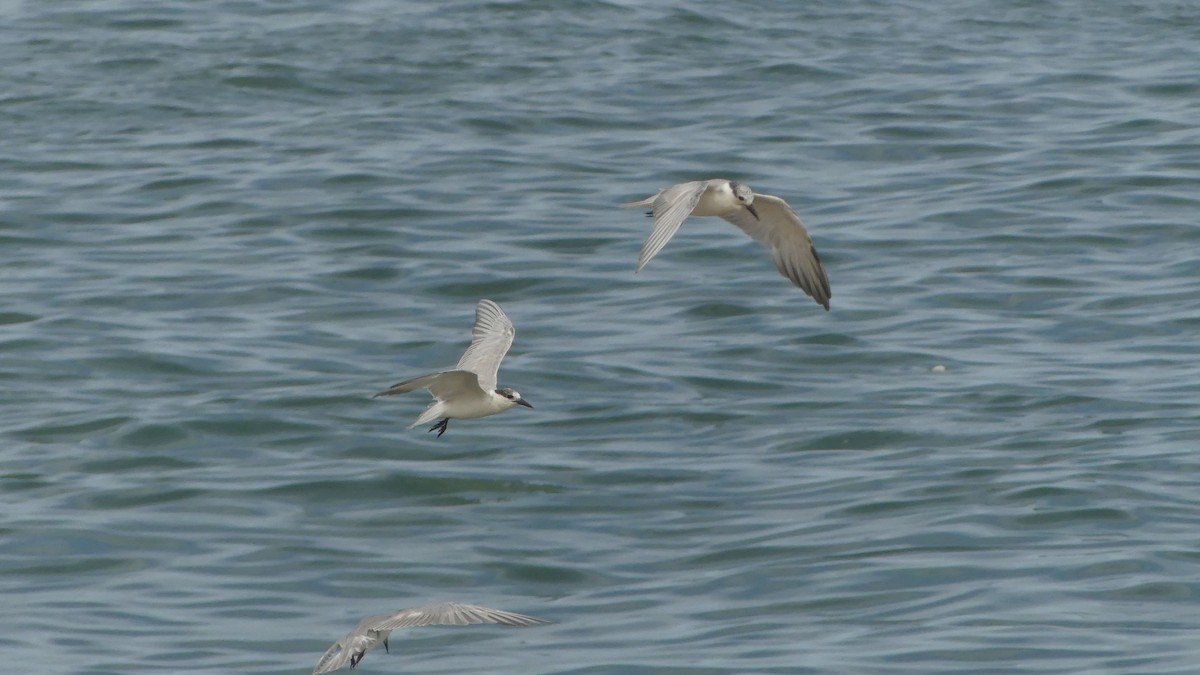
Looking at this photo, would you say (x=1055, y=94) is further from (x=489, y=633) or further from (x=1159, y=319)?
(x=489, y=633)

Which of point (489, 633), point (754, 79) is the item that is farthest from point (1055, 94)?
point (489, 633)

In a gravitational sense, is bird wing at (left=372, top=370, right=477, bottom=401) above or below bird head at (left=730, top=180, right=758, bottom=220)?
below

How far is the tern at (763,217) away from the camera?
11.0 m

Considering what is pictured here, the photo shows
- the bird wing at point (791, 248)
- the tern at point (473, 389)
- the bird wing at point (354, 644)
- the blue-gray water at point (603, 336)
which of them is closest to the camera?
the bird wing at point (354, 644)

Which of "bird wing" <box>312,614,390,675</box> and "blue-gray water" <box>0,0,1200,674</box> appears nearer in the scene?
"bird wing" <box>312,614,390,675</box>

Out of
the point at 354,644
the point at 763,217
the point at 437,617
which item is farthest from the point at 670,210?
the point at 354,644

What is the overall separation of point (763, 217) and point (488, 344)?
2.01m

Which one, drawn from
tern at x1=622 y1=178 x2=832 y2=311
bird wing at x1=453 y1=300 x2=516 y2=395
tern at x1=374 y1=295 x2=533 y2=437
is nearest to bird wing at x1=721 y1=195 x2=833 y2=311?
tern at x1=622 y1=178 x2=832 y2=311

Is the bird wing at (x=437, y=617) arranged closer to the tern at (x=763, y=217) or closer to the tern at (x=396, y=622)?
the tern at (x=396, y=622)

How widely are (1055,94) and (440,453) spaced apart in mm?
10709

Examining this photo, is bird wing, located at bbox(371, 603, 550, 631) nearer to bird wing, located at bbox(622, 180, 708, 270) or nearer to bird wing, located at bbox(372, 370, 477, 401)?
bird wing, located at bbox(372, 370, 477, 401)

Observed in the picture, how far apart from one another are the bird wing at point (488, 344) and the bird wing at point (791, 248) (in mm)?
1671

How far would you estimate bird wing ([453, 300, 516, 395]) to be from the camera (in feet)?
34.6

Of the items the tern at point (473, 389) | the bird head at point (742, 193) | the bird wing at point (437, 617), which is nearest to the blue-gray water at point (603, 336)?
the tern at point (473, 389)
